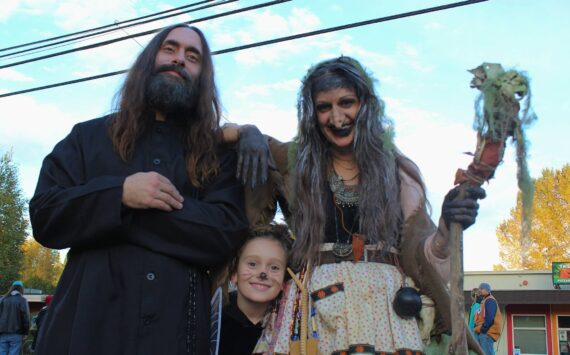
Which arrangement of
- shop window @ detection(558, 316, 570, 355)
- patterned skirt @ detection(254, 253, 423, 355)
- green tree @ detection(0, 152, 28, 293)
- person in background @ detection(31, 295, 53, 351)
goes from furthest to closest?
green tree @ detection(0, 152, 28, 293), shop window @ detection(558, 316, 570, 355), person in background @ detection(31, 295, 53, 351), patterned skirt @ detection(254, 253, 423, 355)

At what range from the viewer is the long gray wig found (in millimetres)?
2767

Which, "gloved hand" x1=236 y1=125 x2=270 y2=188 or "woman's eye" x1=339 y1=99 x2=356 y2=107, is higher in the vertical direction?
"woman's eye" x1=339 y1=99 x2=356 y2=107

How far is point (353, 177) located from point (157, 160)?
3.26ft

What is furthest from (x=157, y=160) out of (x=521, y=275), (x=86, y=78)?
(x=521, y=275)

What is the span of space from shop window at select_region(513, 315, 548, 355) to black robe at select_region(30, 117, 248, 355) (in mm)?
19307

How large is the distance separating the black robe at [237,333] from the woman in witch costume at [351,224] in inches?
3.6

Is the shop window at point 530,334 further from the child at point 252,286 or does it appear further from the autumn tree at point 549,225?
the child at point 252,286

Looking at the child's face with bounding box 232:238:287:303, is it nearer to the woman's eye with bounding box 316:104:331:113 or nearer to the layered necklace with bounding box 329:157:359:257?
the layered necklace with bounding box 329:157:359:257

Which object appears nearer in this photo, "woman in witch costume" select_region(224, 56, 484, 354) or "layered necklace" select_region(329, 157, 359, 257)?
"woman in witch costume" select_region(224, 56, 484, 354)

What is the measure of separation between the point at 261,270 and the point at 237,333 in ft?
1.11

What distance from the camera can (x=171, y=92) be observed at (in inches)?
110

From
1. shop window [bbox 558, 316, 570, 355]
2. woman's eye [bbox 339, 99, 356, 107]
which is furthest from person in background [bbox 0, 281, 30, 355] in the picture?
shop window [bbox 558, 316, 570, 355]

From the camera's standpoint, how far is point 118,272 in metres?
2.46

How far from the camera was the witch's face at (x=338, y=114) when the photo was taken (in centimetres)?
290
